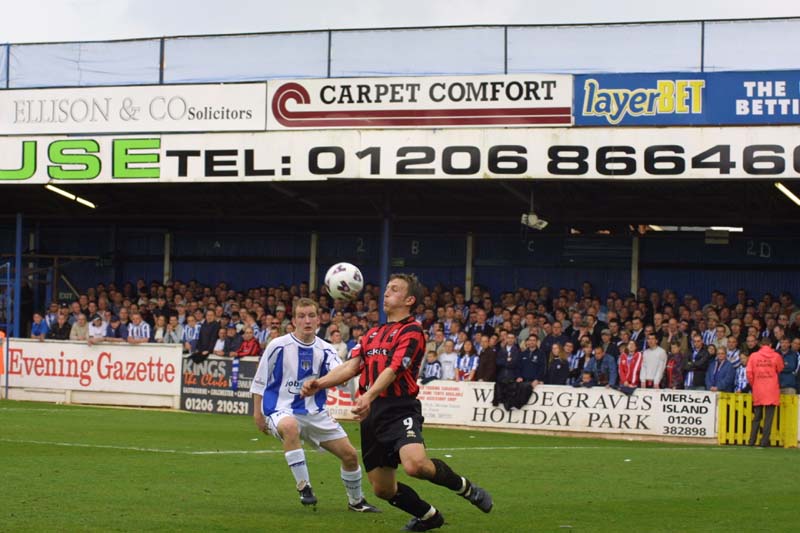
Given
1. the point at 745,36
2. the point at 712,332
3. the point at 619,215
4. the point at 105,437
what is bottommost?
the point at 105,437

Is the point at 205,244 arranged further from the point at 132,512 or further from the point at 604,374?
the point at 132,512

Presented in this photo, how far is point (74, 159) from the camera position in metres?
26.7

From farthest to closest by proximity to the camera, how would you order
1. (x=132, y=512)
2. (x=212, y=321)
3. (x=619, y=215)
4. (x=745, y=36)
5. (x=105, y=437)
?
(x=619, y=215) → (x=212, y=321) → (x=745, y=36) → (x=105, y=437) → (x=132, y=512)

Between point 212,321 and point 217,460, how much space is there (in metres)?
11.8

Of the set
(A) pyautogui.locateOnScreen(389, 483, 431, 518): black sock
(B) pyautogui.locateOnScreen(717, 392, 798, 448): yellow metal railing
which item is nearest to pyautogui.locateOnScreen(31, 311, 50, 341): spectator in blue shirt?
(B) pyautogui.locateOnScreen(717, 392, 798, 448): yellow metal railing

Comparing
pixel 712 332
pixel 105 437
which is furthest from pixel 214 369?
pixel 712 332

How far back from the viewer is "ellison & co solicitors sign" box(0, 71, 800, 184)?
23.3 metres

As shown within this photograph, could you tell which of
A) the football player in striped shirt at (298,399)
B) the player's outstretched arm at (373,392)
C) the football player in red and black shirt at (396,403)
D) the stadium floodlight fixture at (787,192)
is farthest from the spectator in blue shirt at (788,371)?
the player's outstretched arm at (373,392)

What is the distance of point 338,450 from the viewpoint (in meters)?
10.6

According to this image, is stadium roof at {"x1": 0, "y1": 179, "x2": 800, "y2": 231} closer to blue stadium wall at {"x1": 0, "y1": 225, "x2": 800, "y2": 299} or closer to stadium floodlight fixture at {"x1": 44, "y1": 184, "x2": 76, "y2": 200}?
stadium floodlight fixture at {"x1": 44, "y1": 184, "x2": 76, "y2": 200}

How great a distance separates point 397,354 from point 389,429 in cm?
57

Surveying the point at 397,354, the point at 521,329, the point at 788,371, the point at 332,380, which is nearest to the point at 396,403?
Result: the point at 397,354

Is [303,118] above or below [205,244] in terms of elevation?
above

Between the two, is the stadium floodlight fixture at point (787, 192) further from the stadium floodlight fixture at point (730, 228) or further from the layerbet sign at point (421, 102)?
the layerbet sign at point (421, 102)
